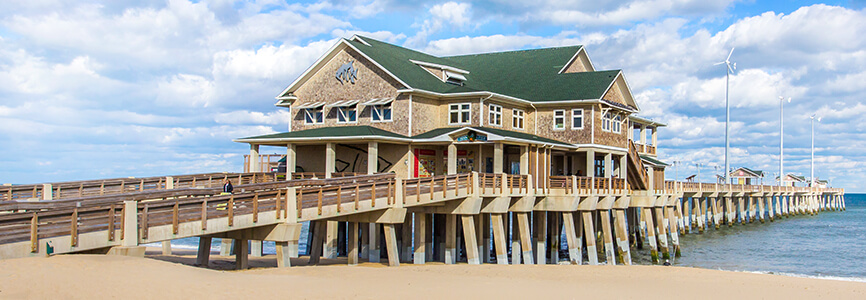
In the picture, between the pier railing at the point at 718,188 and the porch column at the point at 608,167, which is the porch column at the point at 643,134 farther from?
the porch column at the point at 608,167

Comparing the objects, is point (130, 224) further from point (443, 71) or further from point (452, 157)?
point (443, 71)

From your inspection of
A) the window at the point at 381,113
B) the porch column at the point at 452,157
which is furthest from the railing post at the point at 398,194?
the window at the point at 381,113

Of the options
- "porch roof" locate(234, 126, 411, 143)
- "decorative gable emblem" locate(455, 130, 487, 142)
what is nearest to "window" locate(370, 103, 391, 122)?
"porch roof" locate(234, 126, 411, 143)

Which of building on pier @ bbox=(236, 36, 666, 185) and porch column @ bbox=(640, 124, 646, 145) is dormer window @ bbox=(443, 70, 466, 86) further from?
porch column @ bbox=(640, 124, 646, 145)

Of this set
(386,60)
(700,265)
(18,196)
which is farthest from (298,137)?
(700,265)

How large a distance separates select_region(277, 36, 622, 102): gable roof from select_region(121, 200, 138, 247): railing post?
1901cm

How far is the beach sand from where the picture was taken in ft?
43.7

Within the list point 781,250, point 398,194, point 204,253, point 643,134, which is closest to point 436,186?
point 398,194

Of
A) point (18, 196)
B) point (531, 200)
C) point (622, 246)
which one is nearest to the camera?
point (18, 196)

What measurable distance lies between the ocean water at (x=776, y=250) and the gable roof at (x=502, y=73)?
1031 centimetres

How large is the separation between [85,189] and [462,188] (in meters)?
13.7

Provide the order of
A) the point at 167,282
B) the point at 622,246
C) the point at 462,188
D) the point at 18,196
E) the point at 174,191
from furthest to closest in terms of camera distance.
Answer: the point at 622,246
the point at 462,188
the point at 18,196
the point at 174,191
the point at 167,282

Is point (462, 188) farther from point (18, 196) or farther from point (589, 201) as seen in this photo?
point (18, 196)

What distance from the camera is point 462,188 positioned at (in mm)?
27312
